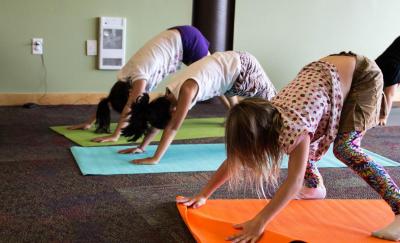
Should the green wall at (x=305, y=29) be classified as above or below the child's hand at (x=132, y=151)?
above

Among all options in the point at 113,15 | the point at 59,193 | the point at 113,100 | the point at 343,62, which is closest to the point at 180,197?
the point at 59,193

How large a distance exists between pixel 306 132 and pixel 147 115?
40.8 inches

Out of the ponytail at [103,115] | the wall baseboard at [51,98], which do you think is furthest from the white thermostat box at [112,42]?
the ponytail at [103,115]

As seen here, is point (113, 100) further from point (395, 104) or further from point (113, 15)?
point (395, 104)

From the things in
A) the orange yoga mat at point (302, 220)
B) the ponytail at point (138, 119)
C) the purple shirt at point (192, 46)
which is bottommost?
the orange yoga mat at point (302, 220)

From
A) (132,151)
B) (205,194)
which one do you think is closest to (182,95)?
(132,151)

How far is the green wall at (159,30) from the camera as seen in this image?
393cm

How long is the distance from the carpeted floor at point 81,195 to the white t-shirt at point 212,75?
0.42 meters

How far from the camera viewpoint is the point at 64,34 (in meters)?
4.02

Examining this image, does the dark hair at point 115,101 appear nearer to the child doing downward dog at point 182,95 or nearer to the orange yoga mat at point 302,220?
the child doing downward dog at point 182,95

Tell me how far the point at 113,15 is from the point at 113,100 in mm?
1363

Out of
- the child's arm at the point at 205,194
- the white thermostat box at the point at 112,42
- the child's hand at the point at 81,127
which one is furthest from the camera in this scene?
the white thermostat box at the point at 112,42

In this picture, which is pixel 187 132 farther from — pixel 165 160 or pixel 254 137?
pixel 254 137

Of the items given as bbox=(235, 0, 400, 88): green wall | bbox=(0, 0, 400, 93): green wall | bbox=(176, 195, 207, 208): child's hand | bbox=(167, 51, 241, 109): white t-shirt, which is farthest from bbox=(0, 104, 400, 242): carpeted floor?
bbox=(235, 0, 400, 88): green wall
